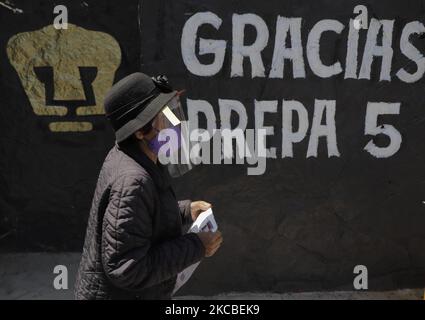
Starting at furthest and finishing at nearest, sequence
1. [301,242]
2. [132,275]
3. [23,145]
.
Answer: [23,145]
[301,242]
[132,275]

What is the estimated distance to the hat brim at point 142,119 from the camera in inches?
81.3

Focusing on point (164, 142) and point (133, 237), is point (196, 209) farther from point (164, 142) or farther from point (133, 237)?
point (133, 237)

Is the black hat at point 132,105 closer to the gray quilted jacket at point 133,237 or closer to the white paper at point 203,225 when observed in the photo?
the gray quilted jacket at point 133,237

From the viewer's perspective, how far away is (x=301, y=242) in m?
4.14

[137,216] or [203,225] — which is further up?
[137,216]

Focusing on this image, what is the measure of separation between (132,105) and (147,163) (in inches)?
8.7

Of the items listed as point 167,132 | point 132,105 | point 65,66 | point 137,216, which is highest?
point 65,66

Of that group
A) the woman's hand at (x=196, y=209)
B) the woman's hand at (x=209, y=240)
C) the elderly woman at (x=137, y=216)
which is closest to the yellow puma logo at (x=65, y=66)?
the woman's hand at (x=196, y=209)

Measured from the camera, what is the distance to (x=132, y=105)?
82.2 inches

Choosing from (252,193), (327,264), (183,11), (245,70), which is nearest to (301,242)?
(327,264)

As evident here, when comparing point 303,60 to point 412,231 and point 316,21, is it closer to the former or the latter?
point 316,21

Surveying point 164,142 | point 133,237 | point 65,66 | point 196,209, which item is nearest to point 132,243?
point 133,237

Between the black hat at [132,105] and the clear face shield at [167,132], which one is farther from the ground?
the black hat at [132,105]

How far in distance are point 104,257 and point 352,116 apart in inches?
100
